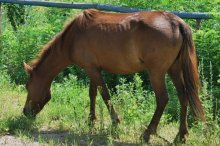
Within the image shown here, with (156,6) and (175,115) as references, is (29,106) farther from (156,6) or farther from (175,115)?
(156,6)

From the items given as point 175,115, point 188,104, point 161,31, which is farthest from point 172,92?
point 161,31

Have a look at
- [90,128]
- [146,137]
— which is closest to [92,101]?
[90,128]

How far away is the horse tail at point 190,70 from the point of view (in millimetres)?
5754

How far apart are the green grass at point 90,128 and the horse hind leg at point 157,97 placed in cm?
16

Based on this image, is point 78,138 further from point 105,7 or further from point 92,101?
point 105,7

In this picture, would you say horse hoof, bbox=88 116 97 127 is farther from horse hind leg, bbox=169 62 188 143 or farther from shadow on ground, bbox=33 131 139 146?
horse hind leg, bbox=169 62 188 143

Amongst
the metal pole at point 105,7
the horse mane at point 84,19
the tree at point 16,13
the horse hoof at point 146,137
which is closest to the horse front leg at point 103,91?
the horse hoof at point 146,137

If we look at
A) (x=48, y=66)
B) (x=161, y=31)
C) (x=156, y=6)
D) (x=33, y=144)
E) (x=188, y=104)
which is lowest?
(x=33, y=144)

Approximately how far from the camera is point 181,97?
6.02 meters

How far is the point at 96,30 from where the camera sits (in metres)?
6.39

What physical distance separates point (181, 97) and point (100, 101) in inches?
55.1

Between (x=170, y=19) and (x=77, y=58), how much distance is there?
155cm

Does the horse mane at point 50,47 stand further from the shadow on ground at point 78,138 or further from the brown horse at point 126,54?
the shadow on ground at point 78,138

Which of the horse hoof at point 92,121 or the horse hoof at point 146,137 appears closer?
the horse hoof at point 146,137
